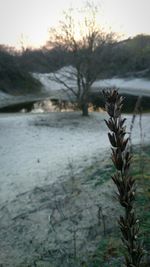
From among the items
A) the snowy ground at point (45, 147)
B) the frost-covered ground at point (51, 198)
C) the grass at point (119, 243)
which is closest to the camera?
→ the grass at point (119, 243)

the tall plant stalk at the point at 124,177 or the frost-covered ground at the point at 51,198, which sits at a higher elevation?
the tall plant stalk at the point at 124,177

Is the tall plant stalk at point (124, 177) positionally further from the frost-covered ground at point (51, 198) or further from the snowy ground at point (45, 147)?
the snowy ground at point (45, 147)

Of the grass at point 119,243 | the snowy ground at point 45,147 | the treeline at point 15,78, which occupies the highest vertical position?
the treeline at point 15,78

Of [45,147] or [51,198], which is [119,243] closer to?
[51,198]

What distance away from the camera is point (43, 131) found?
17.3 m

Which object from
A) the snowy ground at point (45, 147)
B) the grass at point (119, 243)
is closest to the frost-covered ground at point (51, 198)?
the snowy ground at point (45, 147)

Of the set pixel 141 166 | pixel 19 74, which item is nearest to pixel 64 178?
pixel 141 166

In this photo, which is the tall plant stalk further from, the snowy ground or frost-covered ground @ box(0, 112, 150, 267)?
the snowy ground

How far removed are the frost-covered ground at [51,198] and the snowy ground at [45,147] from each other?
0.03 meters

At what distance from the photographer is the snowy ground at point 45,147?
9.84 metres

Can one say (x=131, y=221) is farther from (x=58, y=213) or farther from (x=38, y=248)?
(x=58, y=213)

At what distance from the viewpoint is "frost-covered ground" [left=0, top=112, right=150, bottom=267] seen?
19.7 feet

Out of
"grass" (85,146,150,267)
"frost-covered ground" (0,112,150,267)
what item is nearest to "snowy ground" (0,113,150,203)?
"frost-covered ground" (0,112,150,267)

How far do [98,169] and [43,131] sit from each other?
820 centimetres
